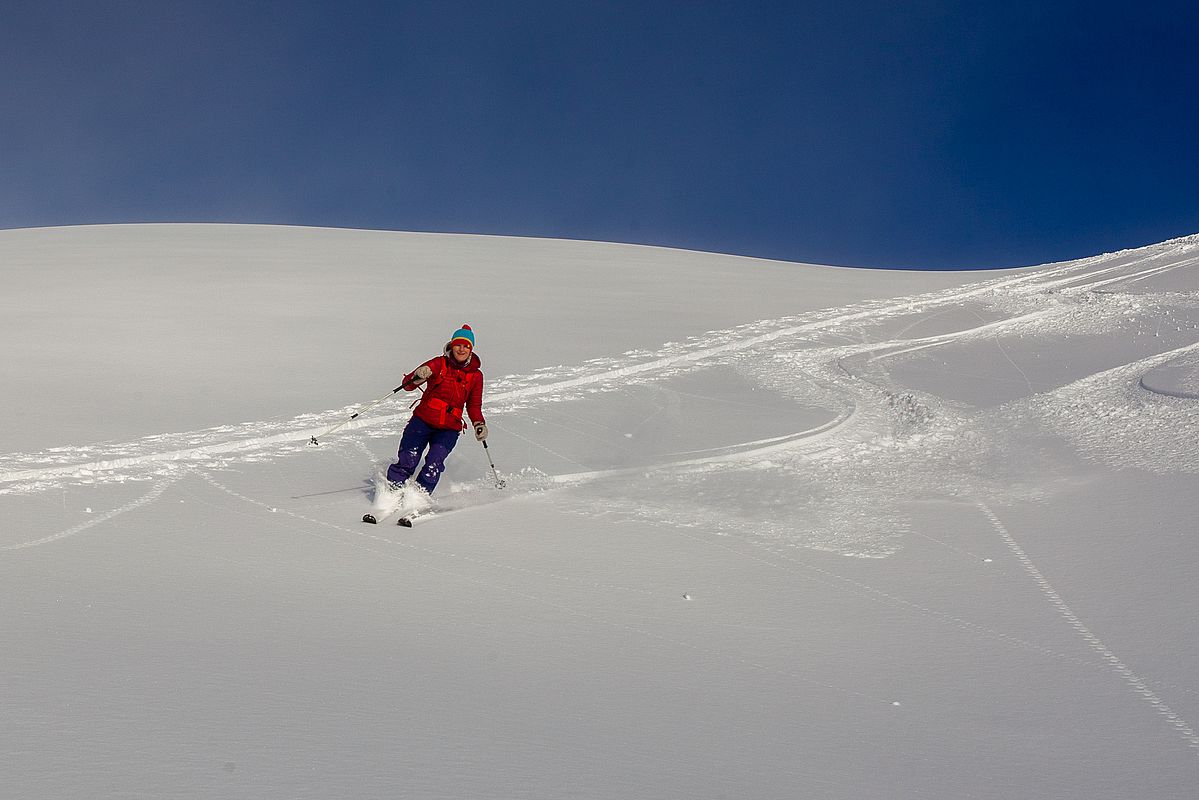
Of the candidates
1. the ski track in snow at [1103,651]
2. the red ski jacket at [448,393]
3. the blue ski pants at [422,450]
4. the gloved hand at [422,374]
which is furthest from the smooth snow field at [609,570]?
the gloved hand at [422,374]

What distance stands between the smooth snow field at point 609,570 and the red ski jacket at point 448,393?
59 cm

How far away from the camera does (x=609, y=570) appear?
17.6 feet

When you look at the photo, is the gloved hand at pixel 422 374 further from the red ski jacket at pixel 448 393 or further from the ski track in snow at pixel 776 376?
the ski track in snow at pixel 776 376

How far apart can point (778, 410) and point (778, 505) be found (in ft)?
9.59

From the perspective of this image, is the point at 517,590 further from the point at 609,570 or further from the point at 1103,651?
the point at 1103,651

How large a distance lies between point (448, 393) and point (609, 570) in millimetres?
2183

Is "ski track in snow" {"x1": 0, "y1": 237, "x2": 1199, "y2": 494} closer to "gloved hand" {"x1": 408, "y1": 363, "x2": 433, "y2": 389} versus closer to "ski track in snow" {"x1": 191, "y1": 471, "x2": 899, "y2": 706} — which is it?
"ski track in snow" {"x1": 191, "y1": 471, "x2": 899, "y2": 706}

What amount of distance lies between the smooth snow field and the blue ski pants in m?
0.39

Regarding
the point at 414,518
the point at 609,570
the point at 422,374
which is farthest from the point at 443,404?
the point at 609,570

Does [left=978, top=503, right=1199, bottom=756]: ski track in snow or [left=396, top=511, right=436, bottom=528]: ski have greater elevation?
[left=396, top=511, right=436, bottom=528]: ski

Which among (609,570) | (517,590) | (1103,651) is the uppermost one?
(609,570)

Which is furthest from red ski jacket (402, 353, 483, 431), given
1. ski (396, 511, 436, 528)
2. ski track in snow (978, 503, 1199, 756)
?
ski track in snow (978, 503, 1199, 756)

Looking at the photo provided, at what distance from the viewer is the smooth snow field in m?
3.37

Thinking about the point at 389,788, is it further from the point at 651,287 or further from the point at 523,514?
the point at 651,287
